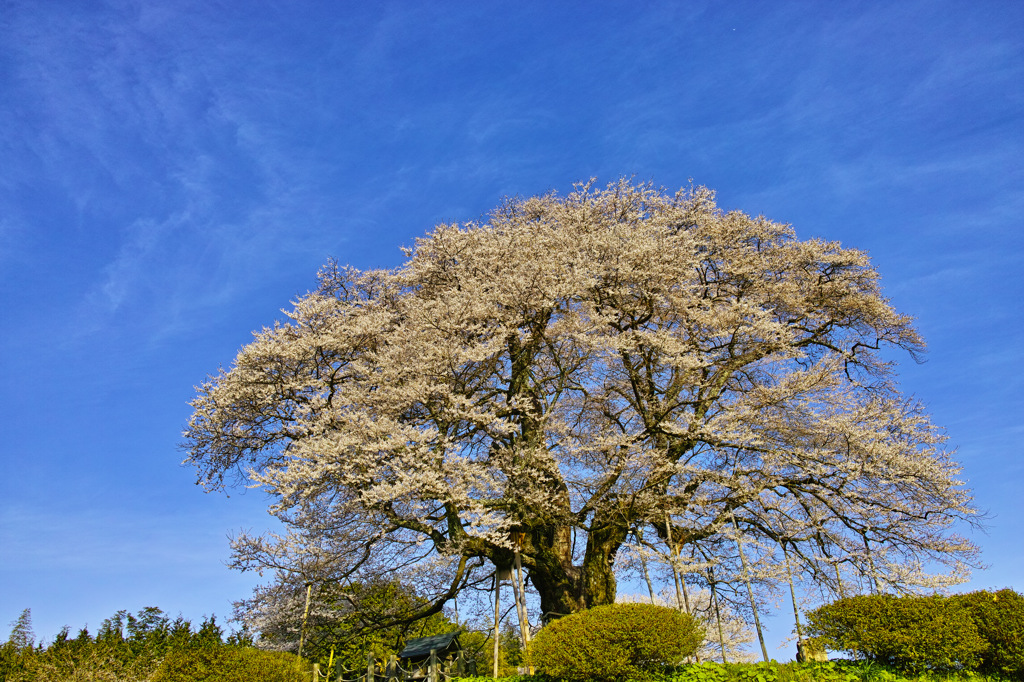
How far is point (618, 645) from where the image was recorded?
10.1m

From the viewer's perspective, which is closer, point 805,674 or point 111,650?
point 805,674

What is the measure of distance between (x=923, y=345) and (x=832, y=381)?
3.96 metres

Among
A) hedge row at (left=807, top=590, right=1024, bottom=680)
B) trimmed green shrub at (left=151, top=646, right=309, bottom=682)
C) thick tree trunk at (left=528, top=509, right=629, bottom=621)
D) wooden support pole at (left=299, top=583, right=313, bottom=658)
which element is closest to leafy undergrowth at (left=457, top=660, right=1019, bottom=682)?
hedge row at (left=807, top=590, right=1024, bottom=680)

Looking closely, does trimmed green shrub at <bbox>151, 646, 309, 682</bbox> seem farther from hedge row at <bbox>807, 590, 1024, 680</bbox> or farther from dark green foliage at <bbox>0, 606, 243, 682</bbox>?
hedge row at <bbox>807, 590, 1024, 680</bbox>

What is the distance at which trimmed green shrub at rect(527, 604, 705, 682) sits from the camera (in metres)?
10.1

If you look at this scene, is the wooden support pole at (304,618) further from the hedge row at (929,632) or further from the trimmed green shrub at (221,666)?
the hedge row at (929,632)

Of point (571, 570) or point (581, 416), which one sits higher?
point (581, 416)

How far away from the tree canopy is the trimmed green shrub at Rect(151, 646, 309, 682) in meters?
3.41

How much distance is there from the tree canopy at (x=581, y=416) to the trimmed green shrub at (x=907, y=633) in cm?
271

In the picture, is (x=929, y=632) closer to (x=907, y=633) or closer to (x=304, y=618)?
(x=907, y=633)

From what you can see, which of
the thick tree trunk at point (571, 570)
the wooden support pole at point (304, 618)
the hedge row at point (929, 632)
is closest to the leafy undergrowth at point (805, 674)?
the hedge row at point (929, 632)

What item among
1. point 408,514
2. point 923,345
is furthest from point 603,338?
point 923,345

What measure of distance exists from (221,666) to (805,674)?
9.53 m

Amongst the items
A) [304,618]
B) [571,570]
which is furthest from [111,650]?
[571,570]
